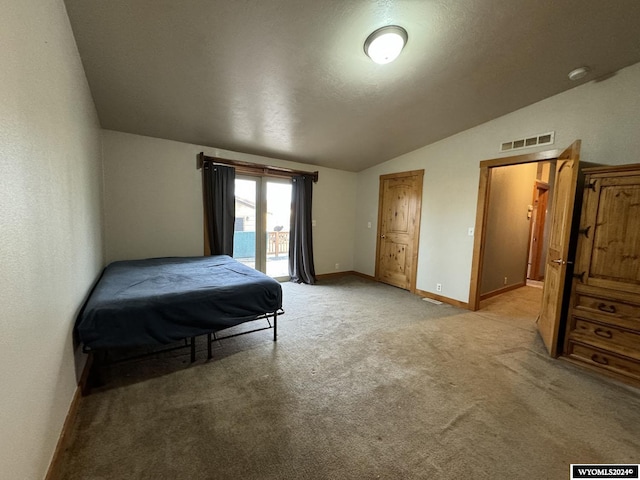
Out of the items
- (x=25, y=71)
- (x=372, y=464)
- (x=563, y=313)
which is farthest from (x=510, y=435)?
(x=25, y=71)

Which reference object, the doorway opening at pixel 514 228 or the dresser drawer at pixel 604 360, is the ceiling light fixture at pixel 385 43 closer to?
the doorway opening at pixel 514 228

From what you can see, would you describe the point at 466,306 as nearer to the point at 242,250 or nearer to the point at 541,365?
the point at 541,365

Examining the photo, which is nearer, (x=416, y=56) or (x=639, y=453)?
(x=639, y=453)

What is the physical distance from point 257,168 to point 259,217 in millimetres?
835

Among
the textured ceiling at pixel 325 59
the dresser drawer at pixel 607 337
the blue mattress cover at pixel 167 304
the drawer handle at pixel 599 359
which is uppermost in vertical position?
the textured ceiling at pixel 325 59

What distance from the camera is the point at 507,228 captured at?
4512 mm

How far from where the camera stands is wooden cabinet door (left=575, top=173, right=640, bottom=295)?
2104mm

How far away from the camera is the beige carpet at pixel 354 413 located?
4.47 ft

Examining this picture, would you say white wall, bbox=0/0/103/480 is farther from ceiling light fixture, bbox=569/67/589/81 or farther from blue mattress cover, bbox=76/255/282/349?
ceiling light fixture, bbox=569/67/589/81

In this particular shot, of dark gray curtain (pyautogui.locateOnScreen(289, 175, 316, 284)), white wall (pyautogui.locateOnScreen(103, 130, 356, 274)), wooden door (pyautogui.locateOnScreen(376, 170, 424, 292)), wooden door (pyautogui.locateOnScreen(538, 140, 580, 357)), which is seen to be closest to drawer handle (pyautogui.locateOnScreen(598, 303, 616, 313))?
wooden door (pyautogui.locateOnScreen(538, 140, 580, 357))

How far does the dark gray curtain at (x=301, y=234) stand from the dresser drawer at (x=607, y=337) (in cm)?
360

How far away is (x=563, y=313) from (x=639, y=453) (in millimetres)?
1326

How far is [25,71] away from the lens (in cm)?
108

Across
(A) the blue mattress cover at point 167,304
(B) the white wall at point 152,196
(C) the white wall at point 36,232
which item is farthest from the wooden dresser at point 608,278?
(B) the white wall at point 152,196
